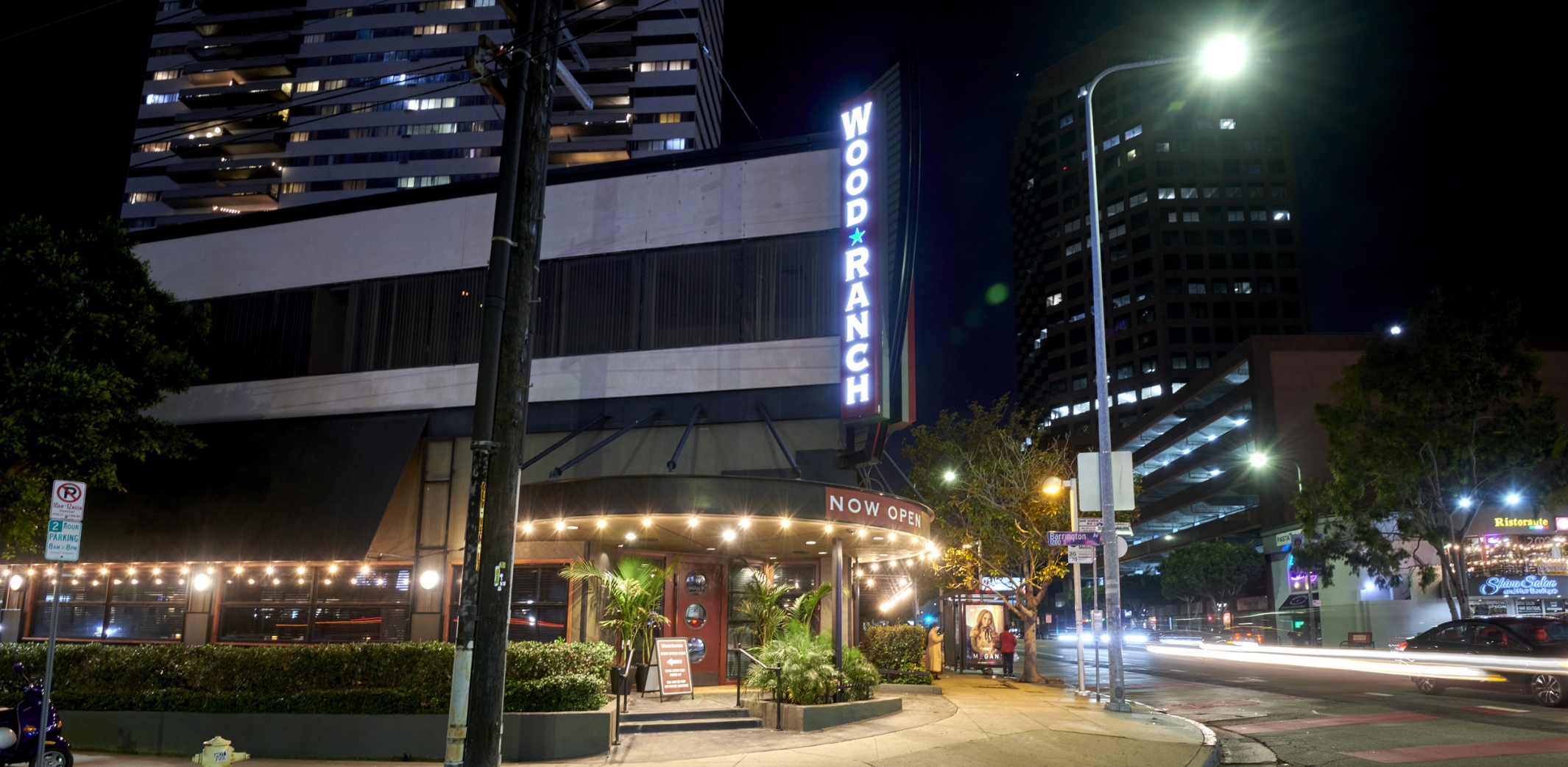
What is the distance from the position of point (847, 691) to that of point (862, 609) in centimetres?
1340

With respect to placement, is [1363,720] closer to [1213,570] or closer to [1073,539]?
[1073,539]

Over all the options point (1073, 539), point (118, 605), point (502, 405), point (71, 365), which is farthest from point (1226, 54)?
point (118, 605)

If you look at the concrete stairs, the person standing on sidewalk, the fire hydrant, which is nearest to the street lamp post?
the concrete stairs

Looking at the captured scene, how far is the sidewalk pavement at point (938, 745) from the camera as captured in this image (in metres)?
12.0

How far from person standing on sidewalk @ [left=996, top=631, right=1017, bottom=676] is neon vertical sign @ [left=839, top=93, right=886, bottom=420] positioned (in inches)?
438

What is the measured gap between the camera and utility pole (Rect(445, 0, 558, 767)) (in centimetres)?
902

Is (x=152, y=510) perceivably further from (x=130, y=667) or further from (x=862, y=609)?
(x=862, y=609)

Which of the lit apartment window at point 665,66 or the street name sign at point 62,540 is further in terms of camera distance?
the lit apartment window at point 665,66

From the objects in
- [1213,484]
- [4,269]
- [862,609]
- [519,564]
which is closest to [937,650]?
[862,609]

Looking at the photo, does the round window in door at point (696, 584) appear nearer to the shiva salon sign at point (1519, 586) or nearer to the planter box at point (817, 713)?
the planter box at point (817, 713)

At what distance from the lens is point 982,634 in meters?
29.6

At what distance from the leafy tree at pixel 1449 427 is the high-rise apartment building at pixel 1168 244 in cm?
8027

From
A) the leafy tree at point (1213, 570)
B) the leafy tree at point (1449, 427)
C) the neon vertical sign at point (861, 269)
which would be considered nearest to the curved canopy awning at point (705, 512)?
the neon vertical sign at point (861, 269)

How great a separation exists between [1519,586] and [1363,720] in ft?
125
